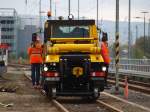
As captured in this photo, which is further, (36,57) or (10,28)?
(10,28)

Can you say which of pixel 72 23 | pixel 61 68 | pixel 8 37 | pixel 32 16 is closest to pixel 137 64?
pixel 72 23

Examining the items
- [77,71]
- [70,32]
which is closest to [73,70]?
[77,71]

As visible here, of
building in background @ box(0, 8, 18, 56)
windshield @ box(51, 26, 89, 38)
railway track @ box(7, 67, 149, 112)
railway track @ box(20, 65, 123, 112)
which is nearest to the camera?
railway track @ box(20, 65, 123, 112)

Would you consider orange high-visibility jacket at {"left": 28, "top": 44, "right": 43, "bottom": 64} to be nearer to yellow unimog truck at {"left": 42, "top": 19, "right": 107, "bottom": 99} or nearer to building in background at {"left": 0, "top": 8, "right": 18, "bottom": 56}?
yellow unimog truck at {"left": 42, "top": 19, "right": 107, "bottom": 99}

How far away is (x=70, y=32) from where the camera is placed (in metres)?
21.4

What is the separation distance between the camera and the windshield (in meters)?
21.3

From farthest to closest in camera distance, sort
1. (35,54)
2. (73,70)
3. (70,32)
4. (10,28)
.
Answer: (10,28)
(35,54)
(70,32)
(73,70)

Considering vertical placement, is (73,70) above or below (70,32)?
below

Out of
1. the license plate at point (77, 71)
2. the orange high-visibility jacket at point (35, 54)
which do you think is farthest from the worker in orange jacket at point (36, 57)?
the license plate at point (77, 71)

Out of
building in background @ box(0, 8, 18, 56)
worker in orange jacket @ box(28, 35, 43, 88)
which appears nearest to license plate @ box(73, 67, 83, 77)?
worker in orange jacket @ box(28, 35, 43, 88)

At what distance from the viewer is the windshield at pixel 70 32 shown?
70.0 ft

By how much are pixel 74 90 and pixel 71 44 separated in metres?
1.69

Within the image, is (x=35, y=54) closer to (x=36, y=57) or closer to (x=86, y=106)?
(x=36, y=57)

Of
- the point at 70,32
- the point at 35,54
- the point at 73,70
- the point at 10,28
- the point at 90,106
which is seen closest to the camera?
the point at 90,106
